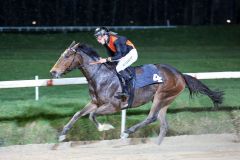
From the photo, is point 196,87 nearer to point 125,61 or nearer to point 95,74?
point 125,61

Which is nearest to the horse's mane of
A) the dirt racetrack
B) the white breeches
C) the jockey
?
the jockey

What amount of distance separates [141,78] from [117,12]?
31.8 meters

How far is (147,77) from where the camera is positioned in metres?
9.00

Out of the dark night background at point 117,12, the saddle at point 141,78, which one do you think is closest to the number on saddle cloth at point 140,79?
the saddle at point 141,78

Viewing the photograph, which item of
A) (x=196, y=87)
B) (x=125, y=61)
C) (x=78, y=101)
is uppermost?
(x=125, y=61)

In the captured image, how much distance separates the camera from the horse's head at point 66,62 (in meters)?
8.58

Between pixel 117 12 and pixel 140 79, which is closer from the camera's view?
pixel 140 79

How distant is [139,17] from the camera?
40.3 m

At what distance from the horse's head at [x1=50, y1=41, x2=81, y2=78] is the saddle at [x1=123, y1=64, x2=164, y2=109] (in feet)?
2.72

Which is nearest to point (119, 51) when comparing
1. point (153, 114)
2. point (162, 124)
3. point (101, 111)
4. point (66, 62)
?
point (66, 62)

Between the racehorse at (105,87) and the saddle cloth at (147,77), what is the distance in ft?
0.23

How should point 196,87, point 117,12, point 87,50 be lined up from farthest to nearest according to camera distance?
point 117,12, point 196,87, point 87,50

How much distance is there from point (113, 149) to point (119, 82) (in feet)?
3.66

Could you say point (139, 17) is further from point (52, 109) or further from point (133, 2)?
point (52, 109)
